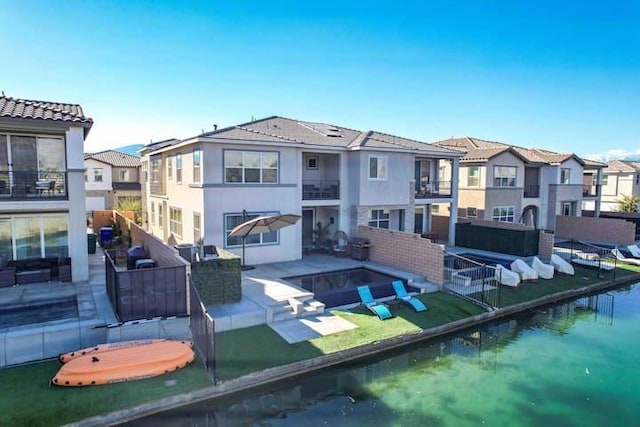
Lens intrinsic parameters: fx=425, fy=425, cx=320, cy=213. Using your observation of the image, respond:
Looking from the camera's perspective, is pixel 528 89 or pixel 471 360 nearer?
pixel 471 360

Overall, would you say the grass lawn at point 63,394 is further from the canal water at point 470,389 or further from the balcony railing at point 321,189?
the balcony railing at point 321,189

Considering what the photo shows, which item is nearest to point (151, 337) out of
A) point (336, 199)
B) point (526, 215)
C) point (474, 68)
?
point (336, 199)

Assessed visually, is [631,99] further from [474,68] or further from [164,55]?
[164,55]

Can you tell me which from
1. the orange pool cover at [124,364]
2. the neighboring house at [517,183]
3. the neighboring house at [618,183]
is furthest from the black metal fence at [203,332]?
the neighboring house at [618,183]

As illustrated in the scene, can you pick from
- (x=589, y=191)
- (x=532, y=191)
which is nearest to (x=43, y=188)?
(x=532, y=191)

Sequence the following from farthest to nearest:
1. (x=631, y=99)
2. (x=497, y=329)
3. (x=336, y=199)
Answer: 1. (x=631, y=99)
2. (x=336, y=199)
3. (x=497, y=329)

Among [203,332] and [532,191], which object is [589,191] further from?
[203,332]

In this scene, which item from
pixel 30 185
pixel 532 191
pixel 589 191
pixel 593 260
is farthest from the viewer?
pixel 589 191
